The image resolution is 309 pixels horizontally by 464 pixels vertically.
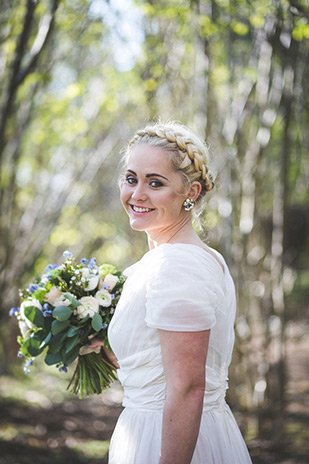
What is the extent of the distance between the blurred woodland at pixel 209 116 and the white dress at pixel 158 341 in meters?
2.18

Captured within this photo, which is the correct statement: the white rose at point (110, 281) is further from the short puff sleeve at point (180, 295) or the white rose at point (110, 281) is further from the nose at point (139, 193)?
the short puff sleeve at point (180, 295)

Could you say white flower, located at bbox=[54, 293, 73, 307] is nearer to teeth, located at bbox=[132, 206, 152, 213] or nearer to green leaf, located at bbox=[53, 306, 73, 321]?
green leaf, located at bbox=[53, 306, 73, 321]

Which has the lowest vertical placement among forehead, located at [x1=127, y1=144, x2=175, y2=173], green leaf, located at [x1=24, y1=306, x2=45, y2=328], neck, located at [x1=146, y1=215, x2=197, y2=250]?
green leaf, located at [x1=24, y1=306, x2=45, y2=328]

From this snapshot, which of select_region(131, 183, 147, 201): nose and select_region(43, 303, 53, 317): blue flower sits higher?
select_region(131, 183, 147, 201): nose

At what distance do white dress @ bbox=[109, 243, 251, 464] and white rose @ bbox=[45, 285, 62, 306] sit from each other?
0.59 metres

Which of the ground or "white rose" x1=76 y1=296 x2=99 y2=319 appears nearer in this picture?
"white rose" x1=76 y1=296 x2=99 y2=319

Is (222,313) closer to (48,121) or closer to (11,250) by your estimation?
(11,250)

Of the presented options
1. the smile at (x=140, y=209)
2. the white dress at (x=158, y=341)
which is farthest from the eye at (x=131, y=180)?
the white dress at (x=158, y=341)

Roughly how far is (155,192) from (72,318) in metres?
0.82

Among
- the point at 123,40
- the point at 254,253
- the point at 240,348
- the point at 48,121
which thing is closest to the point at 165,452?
the point at 240,348

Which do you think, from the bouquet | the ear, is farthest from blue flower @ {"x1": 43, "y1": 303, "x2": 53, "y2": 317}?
the ear

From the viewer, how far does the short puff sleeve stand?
5.32 ft

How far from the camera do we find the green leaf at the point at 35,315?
2.34 m

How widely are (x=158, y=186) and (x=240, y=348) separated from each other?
4337mm
